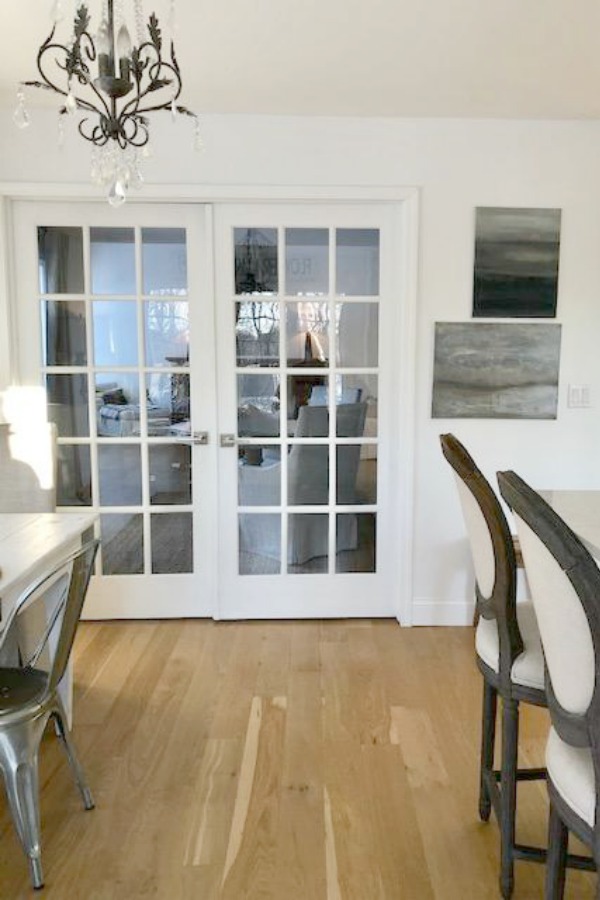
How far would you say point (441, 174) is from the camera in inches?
115

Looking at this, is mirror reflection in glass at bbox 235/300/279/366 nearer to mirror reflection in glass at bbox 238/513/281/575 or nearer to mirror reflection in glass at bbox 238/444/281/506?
mirror reflection in glass at bbox 238/444/281/506

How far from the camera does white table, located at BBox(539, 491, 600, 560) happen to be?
5.07 feet

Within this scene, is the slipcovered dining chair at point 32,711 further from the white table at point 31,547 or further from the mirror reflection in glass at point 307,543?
the mirror reflection in glass at point 307,543

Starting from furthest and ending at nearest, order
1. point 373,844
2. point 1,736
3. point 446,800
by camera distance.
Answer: point 446,800
point 373,844
point 1,736

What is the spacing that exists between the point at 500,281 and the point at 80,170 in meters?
2.05

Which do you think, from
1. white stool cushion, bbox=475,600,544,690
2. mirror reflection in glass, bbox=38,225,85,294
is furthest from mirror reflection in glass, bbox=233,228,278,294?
white stool cushion, bbox=475,600,544,690

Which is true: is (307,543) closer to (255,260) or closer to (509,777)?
(255,260)

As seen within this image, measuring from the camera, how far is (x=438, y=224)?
296cm

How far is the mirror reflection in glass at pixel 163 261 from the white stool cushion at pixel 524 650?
7.16ft

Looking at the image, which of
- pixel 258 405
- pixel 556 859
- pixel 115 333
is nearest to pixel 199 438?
pixel 258 405

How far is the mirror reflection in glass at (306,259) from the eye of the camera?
3012 millimetres

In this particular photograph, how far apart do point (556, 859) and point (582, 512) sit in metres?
0.96

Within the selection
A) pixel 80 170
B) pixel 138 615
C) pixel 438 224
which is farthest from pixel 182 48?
pixel 138 615

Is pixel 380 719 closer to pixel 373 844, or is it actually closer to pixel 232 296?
pixel 373 844
